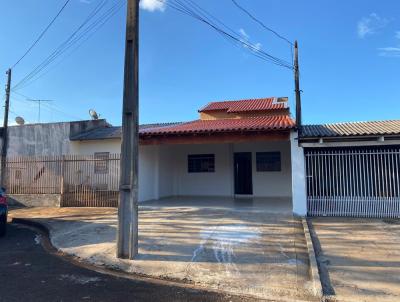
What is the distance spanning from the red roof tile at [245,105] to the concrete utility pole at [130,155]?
1094cm

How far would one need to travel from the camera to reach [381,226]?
866cm

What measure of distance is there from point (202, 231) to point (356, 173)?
552 cm

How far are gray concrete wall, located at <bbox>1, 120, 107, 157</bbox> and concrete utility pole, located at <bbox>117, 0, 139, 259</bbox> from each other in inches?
439

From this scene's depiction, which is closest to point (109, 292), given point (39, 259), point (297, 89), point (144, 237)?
point (39, 259)

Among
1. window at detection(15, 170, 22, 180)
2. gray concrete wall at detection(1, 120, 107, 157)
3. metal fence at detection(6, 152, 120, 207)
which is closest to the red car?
metal fence at detection(6, 152, 120, 207)

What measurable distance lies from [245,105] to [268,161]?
391cm

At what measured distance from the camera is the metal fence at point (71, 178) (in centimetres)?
1303

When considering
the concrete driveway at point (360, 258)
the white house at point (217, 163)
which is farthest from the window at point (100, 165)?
the concrete driveway at point (360, 258)

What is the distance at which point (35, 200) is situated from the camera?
14.0 m

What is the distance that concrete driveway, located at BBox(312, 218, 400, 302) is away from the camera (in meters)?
4.71

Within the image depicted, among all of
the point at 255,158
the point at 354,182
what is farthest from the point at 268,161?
the point at 354,182

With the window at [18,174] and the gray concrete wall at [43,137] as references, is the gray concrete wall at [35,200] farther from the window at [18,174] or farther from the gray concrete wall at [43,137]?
the gray concrete wall at [43,137]

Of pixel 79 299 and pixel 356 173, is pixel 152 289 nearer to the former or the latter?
pixel 79 299

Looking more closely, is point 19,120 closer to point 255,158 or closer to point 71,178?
point 71,178
